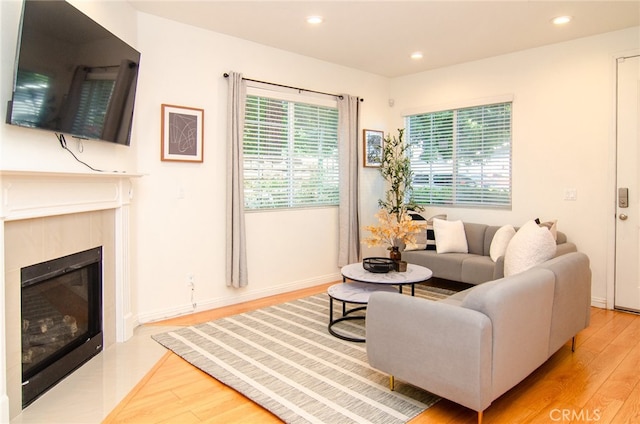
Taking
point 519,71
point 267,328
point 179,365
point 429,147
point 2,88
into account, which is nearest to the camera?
point 2,88

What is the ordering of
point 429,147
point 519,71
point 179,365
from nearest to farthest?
point 179,365
point 519,71
point 429,147

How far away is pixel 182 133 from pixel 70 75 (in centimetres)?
142

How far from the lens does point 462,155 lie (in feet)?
17.1

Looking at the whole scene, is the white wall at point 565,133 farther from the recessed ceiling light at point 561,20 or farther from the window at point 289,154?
the window at point 289,154

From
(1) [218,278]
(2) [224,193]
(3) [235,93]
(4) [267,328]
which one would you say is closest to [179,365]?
(4) [267,328]

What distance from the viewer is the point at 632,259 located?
3.99 metres

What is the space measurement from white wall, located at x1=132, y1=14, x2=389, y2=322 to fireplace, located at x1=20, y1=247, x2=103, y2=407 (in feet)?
2.18

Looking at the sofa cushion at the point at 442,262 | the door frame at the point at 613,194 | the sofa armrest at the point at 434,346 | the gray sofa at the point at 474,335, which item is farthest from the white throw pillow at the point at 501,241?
the sofa armrest at the point at 434,346

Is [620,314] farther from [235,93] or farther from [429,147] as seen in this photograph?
[235,93]

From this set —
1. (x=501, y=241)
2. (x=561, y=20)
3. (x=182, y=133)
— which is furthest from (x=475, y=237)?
(x=182, y=133)

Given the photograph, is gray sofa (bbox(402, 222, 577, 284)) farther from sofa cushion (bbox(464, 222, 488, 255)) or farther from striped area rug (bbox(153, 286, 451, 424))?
striped area rug (bbox(153, 286, 451, 424))

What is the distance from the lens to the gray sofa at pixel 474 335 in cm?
198

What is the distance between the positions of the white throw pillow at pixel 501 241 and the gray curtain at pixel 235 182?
8.09ft

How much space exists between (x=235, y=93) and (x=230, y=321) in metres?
2.12
